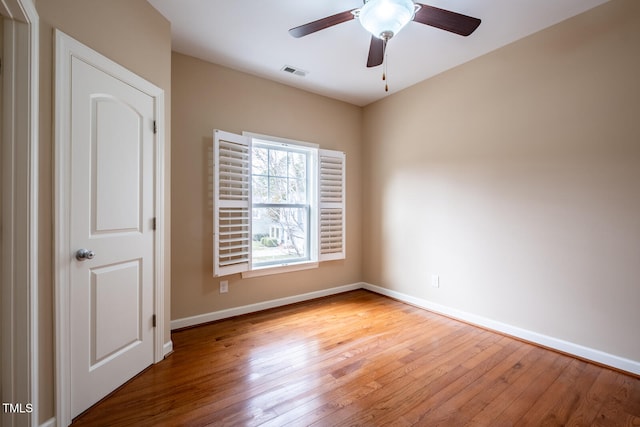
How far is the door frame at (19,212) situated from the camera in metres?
1.30

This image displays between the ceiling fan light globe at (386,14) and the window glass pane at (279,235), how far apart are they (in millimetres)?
2224

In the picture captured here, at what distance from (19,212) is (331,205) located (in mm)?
2969

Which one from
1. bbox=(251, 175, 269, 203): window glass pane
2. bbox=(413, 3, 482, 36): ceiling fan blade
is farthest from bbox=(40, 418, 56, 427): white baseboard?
bbox=(413, 3, 482, 36): ceiling fan blade

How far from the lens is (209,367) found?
2088 mm

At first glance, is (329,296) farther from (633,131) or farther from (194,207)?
(633,131)

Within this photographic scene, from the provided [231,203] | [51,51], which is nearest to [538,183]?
[231,203]

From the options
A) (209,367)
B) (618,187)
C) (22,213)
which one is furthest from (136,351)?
(618,187)

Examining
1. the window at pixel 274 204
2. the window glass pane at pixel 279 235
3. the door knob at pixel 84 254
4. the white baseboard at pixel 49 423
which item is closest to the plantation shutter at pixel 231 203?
the window at pixel 274 204

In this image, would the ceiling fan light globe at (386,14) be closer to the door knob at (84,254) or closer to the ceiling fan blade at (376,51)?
the ceiling fan blade at (376,51)

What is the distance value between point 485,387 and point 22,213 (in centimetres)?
283

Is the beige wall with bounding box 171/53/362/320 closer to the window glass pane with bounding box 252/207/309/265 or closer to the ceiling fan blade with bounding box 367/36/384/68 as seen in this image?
the window glass pane with bounding box 252/207/309/265

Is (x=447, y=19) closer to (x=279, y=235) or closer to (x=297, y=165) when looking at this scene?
(x=297, y=165)

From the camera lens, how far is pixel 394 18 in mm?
1613

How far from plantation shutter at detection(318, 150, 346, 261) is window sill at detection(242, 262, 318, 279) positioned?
18 cm
